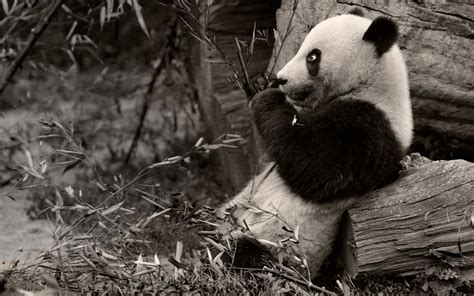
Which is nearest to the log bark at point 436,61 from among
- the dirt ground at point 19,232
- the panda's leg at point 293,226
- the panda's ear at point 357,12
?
the panda's ear at point 357,12

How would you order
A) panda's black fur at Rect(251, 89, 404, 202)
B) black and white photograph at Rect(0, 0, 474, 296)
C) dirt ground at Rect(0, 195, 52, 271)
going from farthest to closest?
dirt ground at Rect(0, 195, 52, 271), panda's black fur at Rect(251, 89, 404, 202), black and white photograph at Rect(0, 0, 474, 296)

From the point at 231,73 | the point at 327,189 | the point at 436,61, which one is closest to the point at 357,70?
the point at 327,189

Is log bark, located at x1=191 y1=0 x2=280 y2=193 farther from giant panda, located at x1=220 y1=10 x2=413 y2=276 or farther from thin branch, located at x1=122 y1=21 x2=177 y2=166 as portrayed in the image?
giant panda, located at x1=220 y1=10 x2=413 y2=276

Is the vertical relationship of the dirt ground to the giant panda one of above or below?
below

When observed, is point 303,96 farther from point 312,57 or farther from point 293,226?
point 293,226

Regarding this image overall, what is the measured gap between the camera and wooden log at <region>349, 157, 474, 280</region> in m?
3.64

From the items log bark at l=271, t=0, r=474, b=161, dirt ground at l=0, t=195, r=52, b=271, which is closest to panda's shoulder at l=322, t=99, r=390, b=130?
log bark at l=271, t=0, r=474, b=161

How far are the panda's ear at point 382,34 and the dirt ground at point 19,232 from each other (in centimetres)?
222

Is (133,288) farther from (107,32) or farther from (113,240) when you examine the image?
(107,32)

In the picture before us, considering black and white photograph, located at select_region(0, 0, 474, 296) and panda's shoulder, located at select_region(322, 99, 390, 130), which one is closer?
black and white photograph, located at select_region(0, 0, 474, 296)

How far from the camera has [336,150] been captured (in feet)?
12.3

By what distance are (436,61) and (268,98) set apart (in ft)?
3.46

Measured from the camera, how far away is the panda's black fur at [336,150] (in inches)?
148

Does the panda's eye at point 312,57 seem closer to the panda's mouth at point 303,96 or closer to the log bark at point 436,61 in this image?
the panda's mouth at point 303,96
